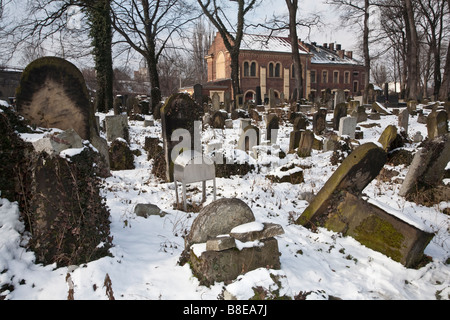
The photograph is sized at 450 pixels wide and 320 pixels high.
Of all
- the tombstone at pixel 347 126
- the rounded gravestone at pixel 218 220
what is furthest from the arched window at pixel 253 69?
the rounded gravestone at pixel 218 220

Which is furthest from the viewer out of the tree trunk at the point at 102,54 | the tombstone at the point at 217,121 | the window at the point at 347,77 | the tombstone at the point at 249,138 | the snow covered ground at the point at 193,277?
the window at the point at 347,77

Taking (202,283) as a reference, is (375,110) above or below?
above

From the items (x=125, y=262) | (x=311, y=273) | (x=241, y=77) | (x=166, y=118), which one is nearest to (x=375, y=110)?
(x=166, y=118)

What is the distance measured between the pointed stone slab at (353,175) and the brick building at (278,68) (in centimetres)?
3352

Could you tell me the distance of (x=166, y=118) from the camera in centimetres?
672

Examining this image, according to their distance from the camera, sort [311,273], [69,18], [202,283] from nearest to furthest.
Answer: [202,283] → [311,273] → [69,18]

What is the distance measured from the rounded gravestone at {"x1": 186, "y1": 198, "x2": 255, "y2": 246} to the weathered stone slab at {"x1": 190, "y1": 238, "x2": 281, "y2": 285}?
243 millimetres

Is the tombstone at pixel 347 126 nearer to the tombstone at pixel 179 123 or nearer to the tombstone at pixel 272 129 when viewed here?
the tombstone at pixel 272 129

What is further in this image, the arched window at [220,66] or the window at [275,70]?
the window at [275,70]

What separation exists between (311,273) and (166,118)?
15.0 ft

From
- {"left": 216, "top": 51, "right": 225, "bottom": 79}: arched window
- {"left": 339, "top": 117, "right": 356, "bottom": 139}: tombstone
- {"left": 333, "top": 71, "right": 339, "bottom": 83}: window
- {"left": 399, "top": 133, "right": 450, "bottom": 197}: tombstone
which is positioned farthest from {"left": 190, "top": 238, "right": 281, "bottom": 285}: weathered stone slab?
{"left": 333, "top": 71, "right": 339, "bottom": 83}: window

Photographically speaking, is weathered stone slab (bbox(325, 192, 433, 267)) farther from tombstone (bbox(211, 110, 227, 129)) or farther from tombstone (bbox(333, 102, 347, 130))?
tombstone (bbox(211, 110, 227, 129))

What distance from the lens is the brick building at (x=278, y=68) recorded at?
39.7m
